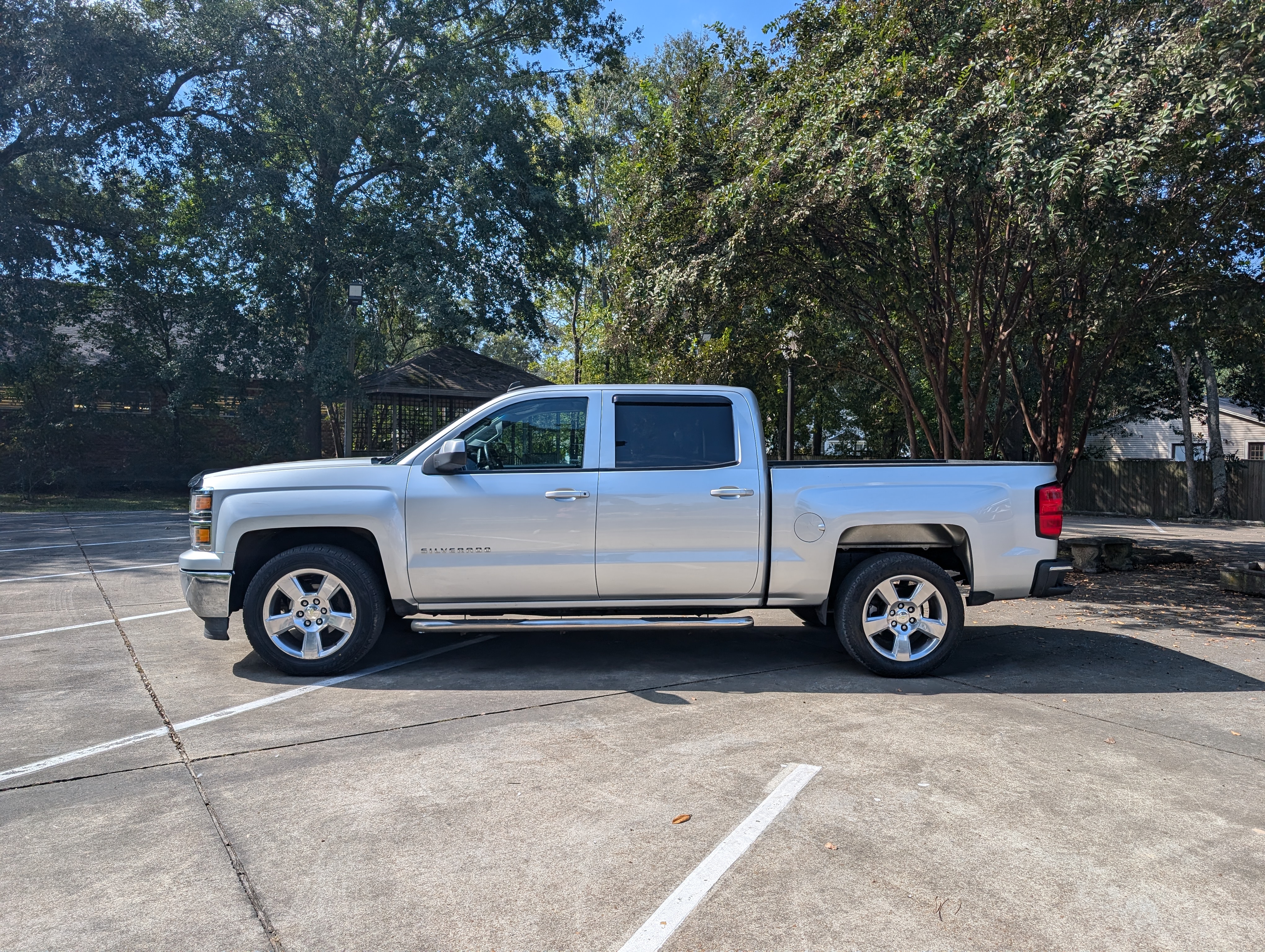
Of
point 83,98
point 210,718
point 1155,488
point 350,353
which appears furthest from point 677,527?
point 1155,488

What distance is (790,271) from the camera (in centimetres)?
1315

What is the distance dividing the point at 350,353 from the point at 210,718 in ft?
63.1

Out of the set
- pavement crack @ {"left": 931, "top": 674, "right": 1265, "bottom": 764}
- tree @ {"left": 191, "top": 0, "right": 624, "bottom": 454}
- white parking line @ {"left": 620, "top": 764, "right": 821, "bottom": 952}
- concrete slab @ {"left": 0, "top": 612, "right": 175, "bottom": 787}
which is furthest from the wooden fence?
concrete slab @ {"left": 0, "top": 612, "right": 175, "bottom": 787}

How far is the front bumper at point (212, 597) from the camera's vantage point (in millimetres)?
6367

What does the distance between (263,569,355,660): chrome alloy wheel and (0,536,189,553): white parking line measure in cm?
922

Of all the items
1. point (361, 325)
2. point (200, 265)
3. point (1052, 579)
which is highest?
point (200, 265)

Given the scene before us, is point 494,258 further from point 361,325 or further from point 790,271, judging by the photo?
point 790,271

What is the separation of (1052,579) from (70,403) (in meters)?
26.0

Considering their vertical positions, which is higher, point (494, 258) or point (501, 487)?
point (494, 258)

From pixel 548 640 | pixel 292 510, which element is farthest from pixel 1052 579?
pixel 292 510

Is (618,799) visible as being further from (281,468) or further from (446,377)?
(446,377)

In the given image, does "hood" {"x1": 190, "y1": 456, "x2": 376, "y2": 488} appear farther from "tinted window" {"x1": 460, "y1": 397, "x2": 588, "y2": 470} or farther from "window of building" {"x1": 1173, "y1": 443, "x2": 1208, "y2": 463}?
"window of building" {"x1": 1173, "y1": 443, "x2": 1208, "y2": 463}

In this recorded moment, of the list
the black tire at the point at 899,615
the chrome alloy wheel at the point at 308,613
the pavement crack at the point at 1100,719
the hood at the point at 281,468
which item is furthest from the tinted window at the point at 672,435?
the pavement crack at the point at 1100,719

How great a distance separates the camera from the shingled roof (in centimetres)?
2539
